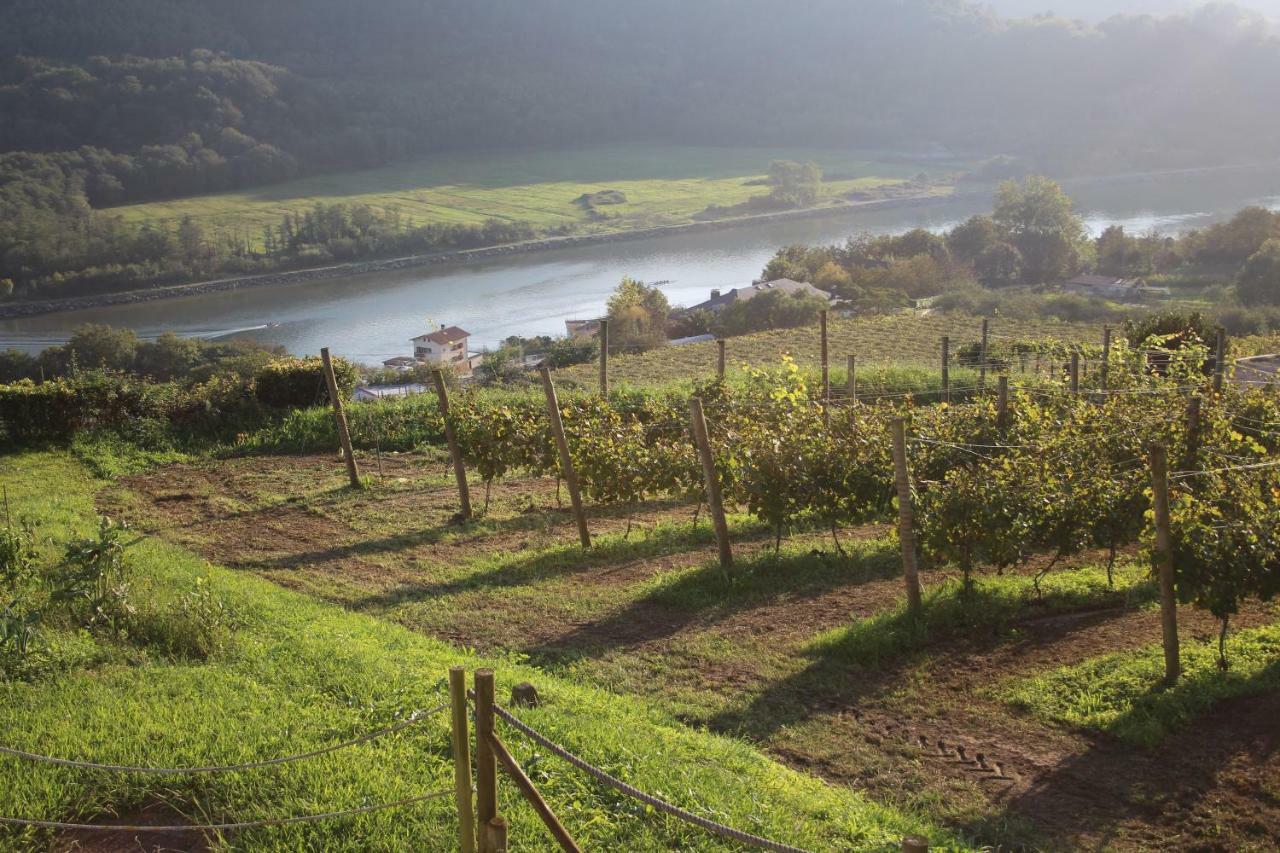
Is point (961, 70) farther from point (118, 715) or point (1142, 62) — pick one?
point (118, 715)

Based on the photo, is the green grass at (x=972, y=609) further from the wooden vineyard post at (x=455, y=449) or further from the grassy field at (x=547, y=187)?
the grassy field at (x=547, y=187)

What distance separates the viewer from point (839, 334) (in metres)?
33.2

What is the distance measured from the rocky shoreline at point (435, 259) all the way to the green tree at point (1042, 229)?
2906cm

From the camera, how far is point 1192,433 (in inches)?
411

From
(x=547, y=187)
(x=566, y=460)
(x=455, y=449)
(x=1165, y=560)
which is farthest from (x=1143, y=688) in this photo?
(x=547, y=187)

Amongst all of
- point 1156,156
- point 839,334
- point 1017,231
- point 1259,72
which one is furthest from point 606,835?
point 1259,72

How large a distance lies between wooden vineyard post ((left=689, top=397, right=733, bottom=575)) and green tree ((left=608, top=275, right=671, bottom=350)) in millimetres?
24791

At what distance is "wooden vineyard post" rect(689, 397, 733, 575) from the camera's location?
32.6 ft

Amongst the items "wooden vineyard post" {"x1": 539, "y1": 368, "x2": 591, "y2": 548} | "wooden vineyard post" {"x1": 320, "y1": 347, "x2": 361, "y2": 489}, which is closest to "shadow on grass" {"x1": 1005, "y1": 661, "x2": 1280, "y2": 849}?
"wooden vineyard post" {"x1": 539, "y1": 368, "x2": 591, "y2": 548}

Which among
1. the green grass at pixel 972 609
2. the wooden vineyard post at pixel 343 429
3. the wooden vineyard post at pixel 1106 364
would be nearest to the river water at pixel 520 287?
the wooden vineyard post at pixel 343 429

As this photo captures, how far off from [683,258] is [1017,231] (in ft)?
82.8

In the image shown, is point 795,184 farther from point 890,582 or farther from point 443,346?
point 890,582

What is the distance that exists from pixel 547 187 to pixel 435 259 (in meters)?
27.1

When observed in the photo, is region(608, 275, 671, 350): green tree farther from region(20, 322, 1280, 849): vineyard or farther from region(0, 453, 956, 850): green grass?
region(0, 453, 956, 850): green grass
